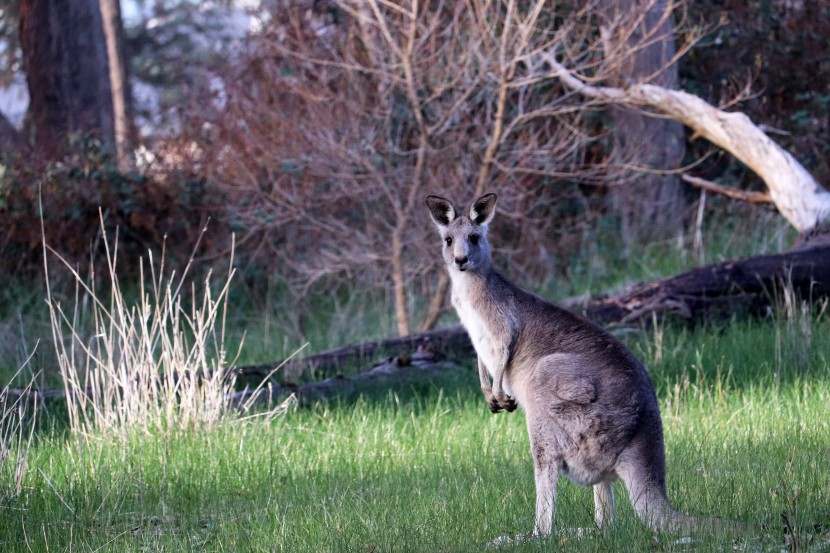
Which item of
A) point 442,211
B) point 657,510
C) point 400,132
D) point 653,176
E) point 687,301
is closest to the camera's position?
point 657,510

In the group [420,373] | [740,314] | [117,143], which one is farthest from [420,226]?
[117,143]

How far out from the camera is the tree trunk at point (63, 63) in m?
19.4

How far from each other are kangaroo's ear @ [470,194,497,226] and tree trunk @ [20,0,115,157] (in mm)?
13971

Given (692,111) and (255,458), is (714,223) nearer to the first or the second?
(692,111)

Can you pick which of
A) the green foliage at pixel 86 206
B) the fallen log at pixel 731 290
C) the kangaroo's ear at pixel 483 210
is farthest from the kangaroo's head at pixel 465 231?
the green foliage at pixel 86 206

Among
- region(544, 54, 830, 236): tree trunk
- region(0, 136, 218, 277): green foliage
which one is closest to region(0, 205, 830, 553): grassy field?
region(544, 54, 830, 236): tree trunk

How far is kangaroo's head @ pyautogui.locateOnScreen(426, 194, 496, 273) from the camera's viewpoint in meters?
6.39

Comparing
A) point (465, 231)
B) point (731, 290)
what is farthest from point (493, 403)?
point (731, 290)

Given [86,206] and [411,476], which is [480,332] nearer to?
[411,476]

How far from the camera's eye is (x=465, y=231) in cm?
646

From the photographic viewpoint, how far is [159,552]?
5504 millimetres

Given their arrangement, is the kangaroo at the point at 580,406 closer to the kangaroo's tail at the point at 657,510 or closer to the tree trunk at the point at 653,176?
the kangaroo's tail at the point at 657,510

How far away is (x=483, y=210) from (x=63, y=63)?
1533cm

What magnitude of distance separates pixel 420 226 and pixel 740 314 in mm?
3976
